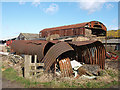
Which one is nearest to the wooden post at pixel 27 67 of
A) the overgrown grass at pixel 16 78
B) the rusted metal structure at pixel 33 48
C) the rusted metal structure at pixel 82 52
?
the overgrown grass at pixel 16 78

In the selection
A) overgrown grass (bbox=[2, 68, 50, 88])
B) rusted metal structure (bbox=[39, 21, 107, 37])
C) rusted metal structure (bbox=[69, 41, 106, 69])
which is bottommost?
overgrown grass (bbox=[2, 68, 50, 88])

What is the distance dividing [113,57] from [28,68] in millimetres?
10852

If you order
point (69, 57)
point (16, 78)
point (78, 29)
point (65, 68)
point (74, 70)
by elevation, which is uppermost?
point (78, 29)

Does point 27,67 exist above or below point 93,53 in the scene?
below

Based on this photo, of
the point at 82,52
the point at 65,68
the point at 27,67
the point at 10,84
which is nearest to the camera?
the point at 10,84

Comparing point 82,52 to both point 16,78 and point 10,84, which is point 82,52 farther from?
point 10,84

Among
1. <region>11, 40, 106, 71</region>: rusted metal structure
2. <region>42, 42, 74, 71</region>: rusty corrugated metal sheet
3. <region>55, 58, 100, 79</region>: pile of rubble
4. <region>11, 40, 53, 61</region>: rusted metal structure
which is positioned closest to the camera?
<region>42, 42, 74, 71</region>: rusty corrugated metal sheet

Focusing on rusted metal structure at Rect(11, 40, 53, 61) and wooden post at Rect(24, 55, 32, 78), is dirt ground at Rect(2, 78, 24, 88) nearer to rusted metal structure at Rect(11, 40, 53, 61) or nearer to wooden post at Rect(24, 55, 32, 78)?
wooden post at Rect(24, 55, 32, 78)

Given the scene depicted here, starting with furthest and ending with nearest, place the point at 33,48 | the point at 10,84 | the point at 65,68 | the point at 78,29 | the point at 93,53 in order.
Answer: the point at 78,29, the point at 33,48, the point at 93,53, the point at 65,68, the point at 10,84

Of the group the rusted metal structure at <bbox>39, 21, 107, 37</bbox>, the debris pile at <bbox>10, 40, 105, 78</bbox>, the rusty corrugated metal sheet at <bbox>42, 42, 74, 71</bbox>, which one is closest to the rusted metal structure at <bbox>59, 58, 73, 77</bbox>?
the debris pile at <bbox>10, 40, 105, 78</bbox>

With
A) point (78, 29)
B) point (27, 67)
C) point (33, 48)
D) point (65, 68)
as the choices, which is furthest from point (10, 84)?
point (78, 29)

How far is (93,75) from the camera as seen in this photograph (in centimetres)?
813

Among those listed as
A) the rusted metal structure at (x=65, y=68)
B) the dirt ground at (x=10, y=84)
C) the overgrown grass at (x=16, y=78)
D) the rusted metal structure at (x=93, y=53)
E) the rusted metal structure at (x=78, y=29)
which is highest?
the rusted metal structure at (x=78, y=29)

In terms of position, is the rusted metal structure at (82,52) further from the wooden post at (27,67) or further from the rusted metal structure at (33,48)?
the wooden post at (27,67)
